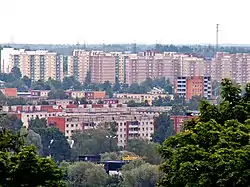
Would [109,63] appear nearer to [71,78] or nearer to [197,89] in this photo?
[71,78]

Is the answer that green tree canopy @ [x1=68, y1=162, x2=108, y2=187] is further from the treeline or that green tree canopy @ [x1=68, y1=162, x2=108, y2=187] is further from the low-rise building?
the low-rise building

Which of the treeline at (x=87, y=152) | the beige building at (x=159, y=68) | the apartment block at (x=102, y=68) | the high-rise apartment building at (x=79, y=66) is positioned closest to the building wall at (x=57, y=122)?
the treeline at (x=87, y=152)

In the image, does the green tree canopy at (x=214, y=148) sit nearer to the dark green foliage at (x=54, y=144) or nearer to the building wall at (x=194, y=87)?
the dark green foliage at (x=54, y=144)

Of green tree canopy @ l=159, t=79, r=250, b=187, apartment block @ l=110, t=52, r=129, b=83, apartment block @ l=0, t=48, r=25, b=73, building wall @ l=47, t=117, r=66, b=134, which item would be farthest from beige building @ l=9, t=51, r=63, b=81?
green tree canopy @ l=159, t=79, r=250, b=187

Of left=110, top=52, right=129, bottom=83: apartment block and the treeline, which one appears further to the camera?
left=110, top=52, right=129, bottom=83: apartment block

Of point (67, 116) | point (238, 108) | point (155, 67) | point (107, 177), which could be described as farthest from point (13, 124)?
point (155, 67)

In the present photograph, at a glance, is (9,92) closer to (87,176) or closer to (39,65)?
(39,65)

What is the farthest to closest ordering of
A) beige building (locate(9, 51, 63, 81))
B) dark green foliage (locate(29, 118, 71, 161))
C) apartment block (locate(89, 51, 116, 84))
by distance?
beige building (locate(9, 51, 63, 81)) → apartment block (locate(89, 51, 116, 84)) → dark green foliage (locate(29, 118, 71, 161))
